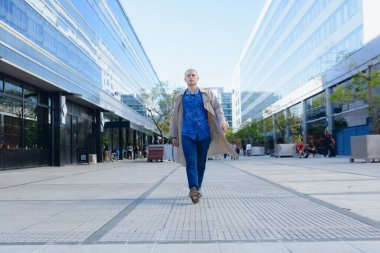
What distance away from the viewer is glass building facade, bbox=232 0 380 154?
28094 mm

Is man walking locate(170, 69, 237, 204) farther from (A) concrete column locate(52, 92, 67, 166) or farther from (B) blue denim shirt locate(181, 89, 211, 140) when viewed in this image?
(A) concrete column locate(52, 92, 67, 166)

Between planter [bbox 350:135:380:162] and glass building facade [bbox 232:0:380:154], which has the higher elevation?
glass building facade [bbox 232:0:380:154]

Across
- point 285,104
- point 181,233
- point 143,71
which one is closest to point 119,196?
point 181,233

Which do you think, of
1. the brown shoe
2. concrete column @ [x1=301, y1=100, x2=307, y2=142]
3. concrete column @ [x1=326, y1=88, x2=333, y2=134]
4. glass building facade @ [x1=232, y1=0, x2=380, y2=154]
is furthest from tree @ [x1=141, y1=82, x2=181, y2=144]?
the brown shoe

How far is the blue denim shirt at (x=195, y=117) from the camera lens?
20.3 feet

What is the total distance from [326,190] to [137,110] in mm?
42335

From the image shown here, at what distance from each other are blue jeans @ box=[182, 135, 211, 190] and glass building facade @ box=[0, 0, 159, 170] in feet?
35.5

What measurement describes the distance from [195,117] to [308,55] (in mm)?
37564

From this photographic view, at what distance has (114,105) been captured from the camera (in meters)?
34.5

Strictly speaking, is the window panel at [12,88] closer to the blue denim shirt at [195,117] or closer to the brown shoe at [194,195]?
the blue denim shirt at [195,117]

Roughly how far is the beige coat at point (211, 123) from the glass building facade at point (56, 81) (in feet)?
34.1

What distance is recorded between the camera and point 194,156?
6.12 meters

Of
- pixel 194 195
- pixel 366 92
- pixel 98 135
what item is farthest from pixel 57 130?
pixel 194 195

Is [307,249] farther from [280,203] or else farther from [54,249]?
[280,203]
